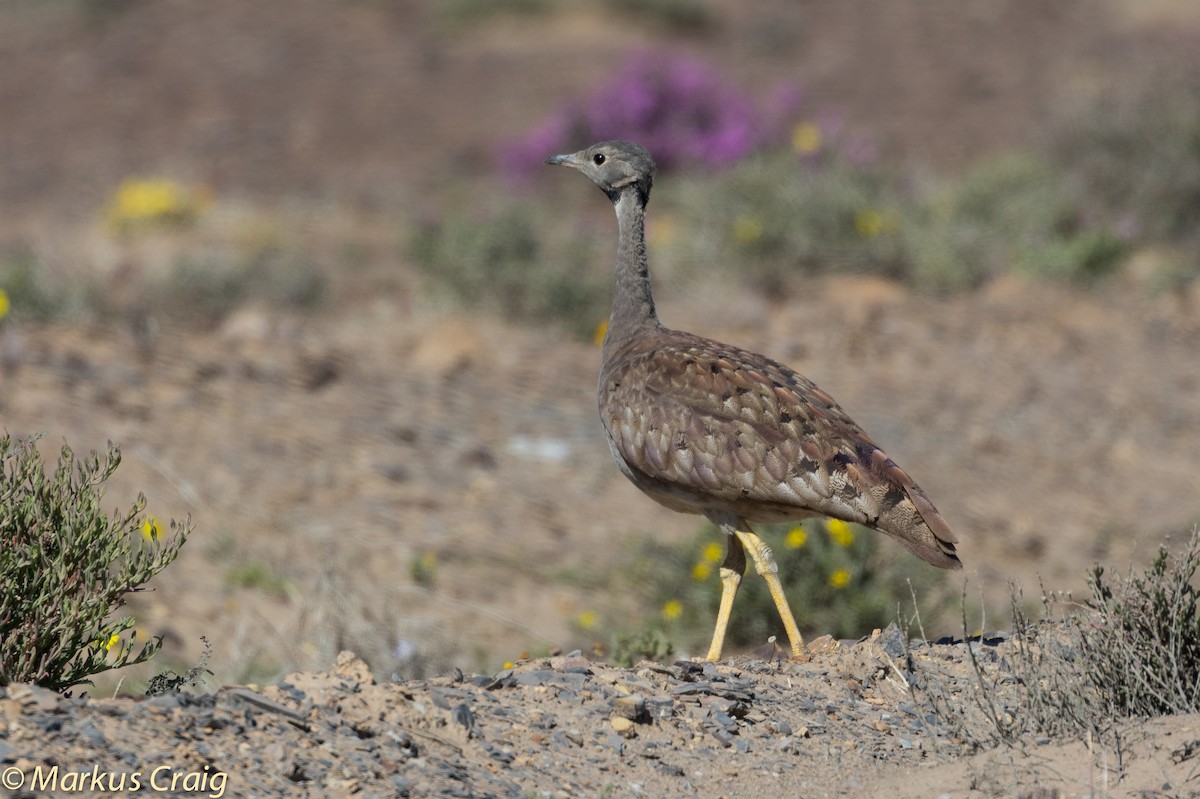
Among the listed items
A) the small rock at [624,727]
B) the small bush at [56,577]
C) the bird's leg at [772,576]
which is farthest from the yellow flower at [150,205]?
the small rock at [624,727]

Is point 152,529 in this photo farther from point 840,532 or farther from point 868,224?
point 868,224

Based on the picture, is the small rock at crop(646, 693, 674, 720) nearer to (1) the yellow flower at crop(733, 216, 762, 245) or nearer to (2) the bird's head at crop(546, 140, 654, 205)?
(2) the bird's head at crop(546, 140, 654, 205)

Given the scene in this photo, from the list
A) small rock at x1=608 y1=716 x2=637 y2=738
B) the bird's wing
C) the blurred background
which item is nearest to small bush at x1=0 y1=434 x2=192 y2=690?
small rock at x1=608 y1=716 x2=637 y2=738

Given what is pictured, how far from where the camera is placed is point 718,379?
22.0ft

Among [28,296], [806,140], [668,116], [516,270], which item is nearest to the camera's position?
[28,296]

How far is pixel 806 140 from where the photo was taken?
15898mm

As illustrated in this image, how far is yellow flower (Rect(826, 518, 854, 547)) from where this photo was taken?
7.91 metres

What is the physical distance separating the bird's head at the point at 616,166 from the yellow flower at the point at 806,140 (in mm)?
8199

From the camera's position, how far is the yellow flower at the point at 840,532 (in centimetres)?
791

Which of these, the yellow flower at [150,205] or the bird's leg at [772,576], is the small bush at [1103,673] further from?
the yellow flower at [150,205]

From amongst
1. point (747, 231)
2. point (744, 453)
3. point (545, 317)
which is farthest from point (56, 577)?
point (747, 231)

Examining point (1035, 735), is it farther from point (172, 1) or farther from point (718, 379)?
point (172, 1)

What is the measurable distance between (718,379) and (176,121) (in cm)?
1717

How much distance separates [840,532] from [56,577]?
4.06 metres
